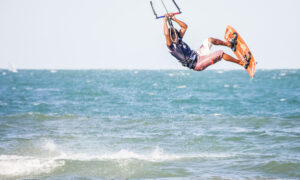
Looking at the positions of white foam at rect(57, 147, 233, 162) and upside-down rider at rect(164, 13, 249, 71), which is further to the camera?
white foam at rect(57, 147, 233, 162)

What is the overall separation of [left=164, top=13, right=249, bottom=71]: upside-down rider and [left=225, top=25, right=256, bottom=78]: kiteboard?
0.46 metres

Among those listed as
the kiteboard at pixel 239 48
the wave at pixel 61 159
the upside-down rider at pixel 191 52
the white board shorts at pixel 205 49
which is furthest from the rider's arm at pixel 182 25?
the wave at pixel 61 159

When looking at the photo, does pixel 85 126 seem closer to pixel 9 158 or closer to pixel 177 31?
pixel 9 158

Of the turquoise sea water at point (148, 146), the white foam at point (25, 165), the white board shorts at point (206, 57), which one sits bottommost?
the turquoise sea water at point (148, 146)

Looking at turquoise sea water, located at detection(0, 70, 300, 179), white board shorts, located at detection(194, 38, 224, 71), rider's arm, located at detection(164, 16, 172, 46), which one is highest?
rider's arm, located at detection(164, 16, 172, 46)

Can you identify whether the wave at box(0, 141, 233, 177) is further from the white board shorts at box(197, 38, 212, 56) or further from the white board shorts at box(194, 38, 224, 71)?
the white board shorts at box(197, 38, 212, 56)

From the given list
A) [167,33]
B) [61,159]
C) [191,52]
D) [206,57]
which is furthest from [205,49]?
[61,159]

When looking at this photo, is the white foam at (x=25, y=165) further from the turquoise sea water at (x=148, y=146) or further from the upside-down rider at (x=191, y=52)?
the upside-down rider at (x=191, y=52)

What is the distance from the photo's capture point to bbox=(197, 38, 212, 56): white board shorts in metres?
10.8

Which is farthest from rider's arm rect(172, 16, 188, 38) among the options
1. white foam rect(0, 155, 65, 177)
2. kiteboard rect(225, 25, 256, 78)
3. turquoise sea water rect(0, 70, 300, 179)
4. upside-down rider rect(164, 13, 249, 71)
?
white foam rect(0, 155, 65, 177)

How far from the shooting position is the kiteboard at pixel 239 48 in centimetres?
1147

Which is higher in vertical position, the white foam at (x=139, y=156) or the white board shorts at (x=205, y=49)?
the white board shorts at (x=205, y=49)

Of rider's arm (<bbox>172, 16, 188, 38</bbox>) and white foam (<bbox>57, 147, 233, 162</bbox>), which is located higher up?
rider's arm (<bbox>172, 16, 188, 38</bbox>)

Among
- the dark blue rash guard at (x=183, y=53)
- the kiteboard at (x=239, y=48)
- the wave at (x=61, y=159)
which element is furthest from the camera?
the wave at (x=61, y=159)
